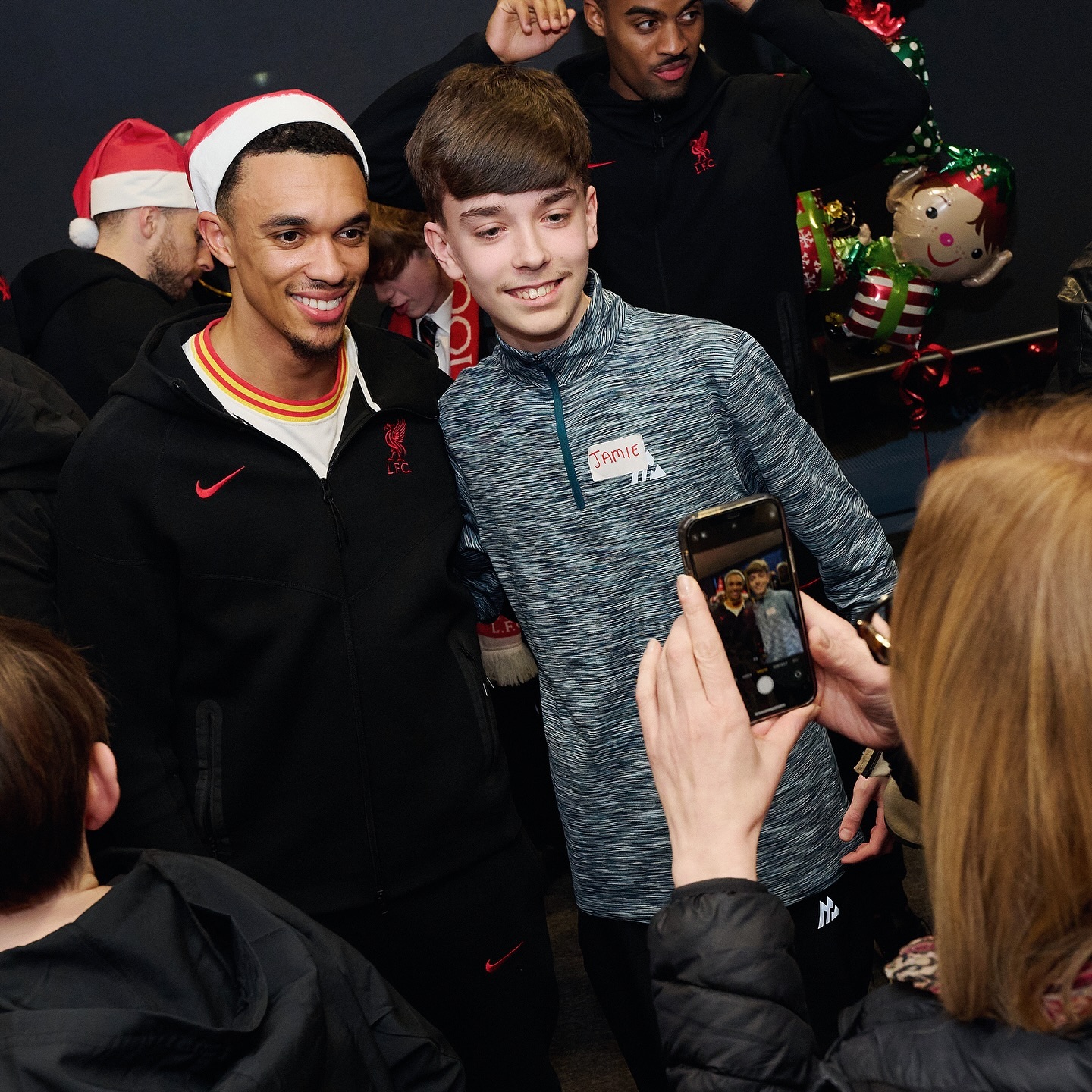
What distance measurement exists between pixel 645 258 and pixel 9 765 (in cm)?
193

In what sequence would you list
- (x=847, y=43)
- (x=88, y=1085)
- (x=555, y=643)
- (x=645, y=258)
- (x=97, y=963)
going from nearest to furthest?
1. (x=88, y=1085)
2. (x=97, y=963)
3. (x=555, y=643)
4. (x=847, y=43)
5. (x=645, y=258)

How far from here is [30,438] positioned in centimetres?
183

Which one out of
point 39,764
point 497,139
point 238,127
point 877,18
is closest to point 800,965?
point 39,764

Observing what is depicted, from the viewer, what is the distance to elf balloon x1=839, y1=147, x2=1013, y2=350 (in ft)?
10.1

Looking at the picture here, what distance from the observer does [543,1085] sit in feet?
6.35

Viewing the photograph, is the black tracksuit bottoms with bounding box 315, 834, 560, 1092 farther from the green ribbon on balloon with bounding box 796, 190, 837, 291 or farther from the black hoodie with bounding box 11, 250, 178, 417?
the green ribbon on balloon with bounding box 796, 190, 837, 291

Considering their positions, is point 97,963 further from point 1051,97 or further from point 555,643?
point 1051,97

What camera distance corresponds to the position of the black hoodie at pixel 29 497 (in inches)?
69.8

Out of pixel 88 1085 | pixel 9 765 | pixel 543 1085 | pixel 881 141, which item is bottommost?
pixel 543 1085

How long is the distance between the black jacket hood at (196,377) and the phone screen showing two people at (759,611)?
779 mm

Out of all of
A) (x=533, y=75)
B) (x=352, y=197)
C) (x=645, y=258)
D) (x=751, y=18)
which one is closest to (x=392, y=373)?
(x=352, y=197)

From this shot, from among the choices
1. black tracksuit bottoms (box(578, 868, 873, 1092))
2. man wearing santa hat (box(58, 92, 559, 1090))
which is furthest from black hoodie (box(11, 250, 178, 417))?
black tracksuit bottoms (box(578, 868, 873, 1092))

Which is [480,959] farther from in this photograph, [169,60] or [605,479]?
[169,60]

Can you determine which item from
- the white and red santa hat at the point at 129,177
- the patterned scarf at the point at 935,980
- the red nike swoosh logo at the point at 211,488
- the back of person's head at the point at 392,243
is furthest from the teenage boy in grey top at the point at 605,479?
the white and red santa hat at the point at 129,177
